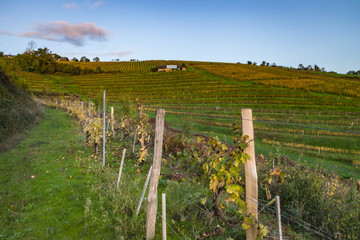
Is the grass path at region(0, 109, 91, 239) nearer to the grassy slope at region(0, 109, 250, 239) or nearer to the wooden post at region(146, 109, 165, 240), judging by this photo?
the grassy slope at region(0, 109, 250, 239)

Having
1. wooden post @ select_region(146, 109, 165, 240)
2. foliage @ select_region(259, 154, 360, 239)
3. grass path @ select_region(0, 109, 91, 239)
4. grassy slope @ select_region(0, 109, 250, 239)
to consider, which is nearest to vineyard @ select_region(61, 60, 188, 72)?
grass path @ select_region(0, 109, 91, 239)

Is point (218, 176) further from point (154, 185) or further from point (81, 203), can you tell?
point (81, 203)

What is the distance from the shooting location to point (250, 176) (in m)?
2.87

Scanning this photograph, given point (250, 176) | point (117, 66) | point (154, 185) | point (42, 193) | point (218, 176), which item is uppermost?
point (117, 66)

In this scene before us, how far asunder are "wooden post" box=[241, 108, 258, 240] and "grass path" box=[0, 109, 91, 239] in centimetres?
309

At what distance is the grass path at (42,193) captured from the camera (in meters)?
4.03

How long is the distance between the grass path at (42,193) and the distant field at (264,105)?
157 inches

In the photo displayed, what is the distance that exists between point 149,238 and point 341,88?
4975 centimetres

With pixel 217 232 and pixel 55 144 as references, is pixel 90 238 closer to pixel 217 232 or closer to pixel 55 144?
pixel 217 232

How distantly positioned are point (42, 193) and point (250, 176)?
5.18m

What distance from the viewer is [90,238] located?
3779mm

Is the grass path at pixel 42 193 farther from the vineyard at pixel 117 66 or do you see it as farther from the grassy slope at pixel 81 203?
the vineyard at pixel 117 66

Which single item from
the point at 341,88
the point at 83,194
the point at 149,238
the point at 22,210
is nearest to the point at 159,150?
the point at 149,238

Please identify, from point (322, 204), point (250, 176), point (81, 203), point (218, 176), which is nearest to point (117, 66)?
point (81, 203)
